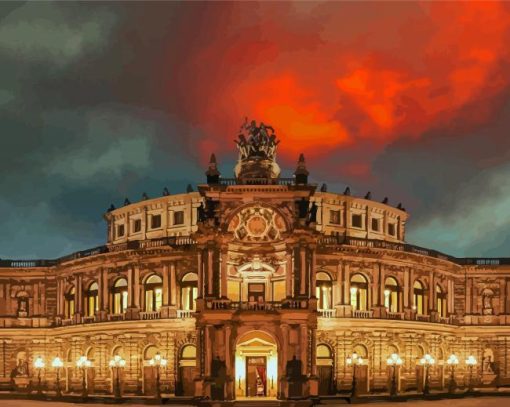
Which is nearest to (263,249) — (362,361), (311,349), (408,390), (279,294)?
(279,294)

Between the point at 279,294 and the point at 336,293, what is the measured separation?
24.8 feet

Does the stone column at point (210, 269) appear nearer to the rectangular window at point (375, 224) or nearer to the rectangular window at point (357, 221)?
the rectangular window at point (357, 221)

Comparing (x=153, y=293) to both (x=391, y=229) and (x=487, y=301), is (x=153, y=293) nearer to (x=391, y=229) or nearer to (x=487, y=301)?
(x=391, y=229)

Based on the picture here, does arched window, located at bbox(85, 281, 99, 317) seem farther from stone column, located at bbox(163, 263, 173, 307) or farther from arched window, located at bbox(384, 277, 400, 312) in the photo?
arched window, located at bbox(384, 277, 400, 312)

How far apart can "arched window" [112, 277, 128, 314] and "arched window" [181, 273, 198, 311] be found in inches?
296

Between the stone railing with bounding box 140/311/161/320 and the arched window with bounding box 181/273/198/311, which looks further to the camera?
the stone railing with bounding box 140/311/161/320

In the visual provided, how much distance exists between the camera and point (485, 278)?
330ft

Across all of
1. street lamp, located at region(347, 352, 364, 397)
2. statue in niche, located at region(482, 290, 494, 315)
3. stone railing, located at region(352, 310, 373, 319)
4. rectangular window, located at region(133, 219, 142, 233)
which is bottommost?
street lamp, located at region(347, 352, 364, 397)

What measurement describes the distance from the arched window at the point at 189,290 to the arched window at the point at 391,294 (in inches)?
782

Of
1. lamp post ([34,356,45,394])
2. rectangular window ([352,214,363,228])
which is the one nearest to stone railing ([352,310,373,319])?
rectangular window ([352,214,363,228])

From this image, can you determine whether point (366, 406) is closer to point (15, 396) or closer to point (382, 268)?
point (382, 268)

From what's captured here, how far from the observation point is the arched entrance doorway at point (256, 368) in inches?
3145

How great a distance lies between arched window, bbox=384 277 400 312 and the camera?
91356 millimetres

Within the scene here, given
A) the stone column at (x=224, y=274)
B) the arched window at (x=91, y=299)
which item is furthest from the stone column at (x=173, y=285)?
the stone column at (x=224, y=274)
